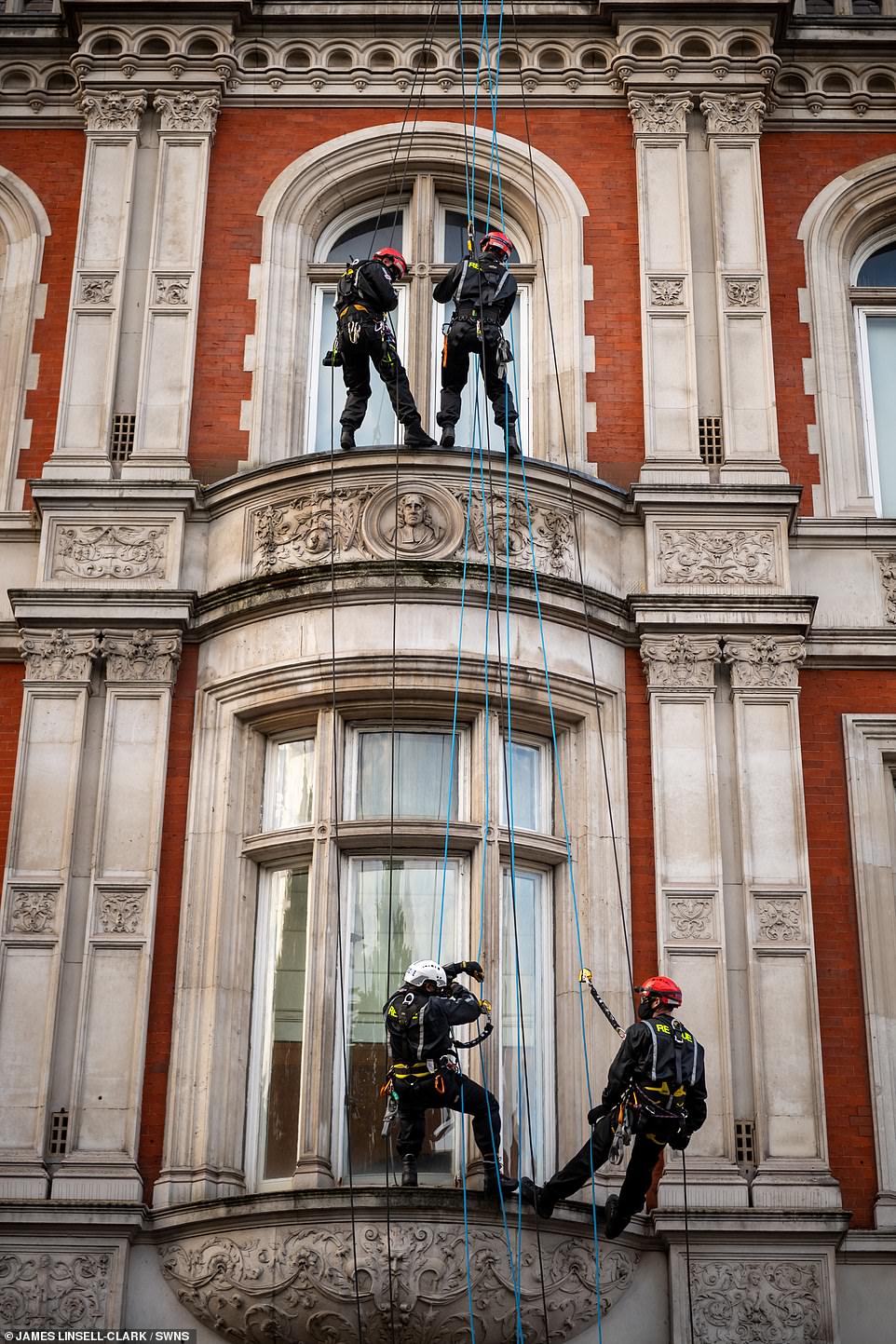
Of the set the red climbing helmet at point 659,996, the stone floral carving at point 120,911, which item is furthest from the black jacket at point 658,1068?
the stone floral carving at point 120,911

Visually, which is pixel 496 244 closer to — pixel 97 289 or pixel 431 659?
pixel 431 659

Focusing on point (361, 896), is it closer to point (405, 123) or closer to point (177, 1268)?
point (177, 1268)

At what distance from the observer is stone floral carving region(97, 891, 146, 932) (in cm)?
1558

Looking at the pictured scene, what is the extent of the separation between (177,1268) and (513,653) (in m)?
5.10

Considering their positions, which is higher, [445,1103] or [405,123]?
[405,123]

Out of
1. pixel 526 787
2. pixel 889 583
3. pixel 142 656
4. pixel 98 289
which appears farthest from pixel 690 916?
pixel 98 289

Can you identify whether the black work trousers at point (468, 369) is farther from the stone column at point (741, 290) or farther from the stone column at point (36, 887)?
the stone column at point (36, 887)

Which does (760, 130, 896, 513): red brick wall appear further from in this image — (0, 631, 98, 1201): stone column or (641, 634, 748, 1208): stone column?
(0, 631, 98, 1201): stone column

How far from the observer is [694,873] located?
1574 cm

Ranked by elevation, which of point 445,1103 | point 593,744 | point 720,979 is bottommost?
point 445,1103

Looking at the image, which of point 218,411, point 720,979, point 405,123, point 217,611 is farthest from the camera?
point 405,123

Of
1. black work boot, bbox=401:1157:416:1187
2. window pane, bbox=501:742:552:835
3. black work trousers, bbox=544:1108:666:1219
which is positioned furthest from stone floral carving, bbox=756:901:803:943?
black work boot, bbox=401:1157:416:1187

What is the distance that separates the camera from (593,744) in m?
16.2

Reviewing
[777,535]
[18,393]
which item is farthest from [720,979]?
[18,393]
